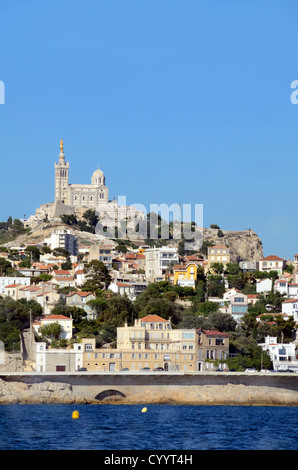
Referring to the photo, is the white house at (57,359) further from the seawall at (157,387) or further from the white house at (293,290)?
the white house at (293,290)

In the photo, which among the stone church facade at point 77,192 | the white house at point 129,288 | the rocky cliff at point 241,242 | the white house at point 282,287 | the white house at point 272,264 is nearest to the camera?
the white house at point 282,287

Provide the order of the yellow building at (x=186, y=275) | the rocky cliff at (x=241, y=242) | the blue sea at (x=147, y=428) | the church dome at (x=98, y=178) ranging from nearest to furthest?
the blue sea at (x=147, y=428) → the yellow building at (x=186, y=275) → the rocky cliff at (x=241, y=242) → the church dome at (x=98, y=178)

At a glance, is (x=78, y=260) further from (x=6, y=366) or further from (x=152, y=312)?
(x=6, y=366)

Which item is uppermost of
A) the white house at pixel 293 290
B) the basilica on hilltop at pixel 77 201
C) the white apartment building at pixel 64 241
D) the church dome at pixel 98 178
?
the church dome at pixel 98 178

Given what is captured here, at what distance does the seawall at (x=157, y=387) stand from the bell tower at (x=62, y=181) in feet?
301

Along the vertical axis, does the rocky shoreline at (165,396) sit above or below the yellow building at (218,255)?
below

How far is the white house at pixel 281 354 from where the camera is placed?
73000mm

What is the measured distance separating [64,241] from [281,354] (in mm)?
50575

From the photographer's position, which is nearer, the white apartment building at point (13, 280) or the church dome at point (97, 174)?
the white apartment building at point (13, 280)

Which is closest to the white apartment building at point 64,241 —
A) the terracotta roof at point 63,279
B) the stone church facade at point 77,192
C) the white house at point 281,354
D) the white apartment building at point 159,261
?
the white apartment building at point 159,261

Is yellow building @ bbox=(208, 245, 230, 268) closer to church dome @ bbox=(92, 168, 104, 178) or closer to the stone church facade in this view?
the stone church facade

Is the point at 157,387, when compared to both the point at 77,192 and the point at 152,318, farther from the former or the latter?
the point at 77,192
